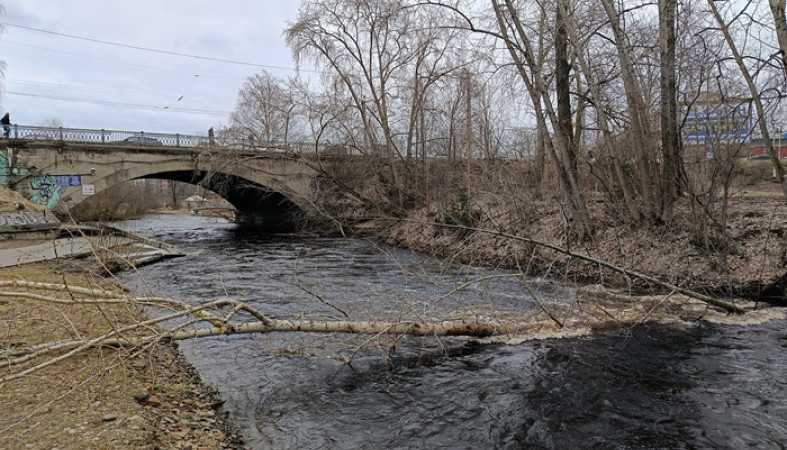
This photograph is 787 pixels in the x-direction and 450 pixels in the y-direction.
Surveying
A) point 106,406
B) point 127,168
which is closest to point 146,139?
point 127,168

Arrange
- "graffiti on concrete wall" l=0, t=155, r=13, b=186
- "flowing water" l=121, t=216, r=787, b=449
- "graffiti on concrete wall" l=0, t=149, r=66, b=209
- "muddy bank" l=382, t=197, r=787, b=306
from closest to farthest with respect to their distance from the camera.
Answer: "flowing water" l=121, t=216, r=787, b=449
"muddy bank" l=382, t=197, r=787, b=306
"graffiti on concrete wall" l=0, t=155, r=13, b=186
"graffiti on concrete wall" l=0, t=149, r=66, b=209

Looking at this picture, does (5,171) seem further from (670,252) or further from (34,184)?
(670,252)

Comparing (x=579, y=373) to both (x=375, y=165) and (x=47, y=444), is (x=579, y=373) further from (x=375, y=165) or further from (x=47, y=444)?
(x=375, y=165)

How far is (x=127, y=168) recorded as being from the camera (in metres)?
26.3

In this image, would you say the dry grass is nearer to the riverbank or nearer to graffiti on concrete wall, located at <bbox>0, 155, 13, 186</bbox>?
the riverbank

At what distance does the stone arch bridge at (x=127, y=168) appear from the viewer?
2356cm

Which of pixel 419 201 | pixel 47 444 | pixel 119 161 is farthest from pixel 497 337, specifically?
pixel 119 161

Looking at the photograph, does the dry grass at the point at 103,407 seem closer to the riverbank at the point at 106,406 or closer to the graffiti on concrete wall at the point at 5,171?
the riverbank at the point at 106,406

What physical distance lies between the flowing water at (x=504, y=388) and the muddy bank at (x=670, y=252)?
148cm

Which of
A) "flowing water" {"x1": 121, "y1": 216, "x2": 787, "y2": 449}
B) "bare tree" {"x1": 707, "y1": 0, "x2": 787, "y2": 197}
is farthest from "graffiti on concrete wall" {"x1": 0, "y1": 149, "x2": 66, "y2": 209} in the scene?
"bare tree" {"x1": 707, "y1": 0, "x2": 787, "y2": 197}

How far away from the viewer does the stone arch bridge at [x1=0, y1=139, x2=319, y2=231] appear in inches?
928

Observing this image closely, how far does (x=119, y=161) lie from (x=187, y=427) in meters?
25.3

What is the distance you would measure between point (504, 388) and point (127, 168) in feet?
86.1

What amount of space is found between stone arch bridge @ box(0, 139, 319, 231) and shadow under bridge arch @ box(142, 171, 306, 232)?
0.47 feet
